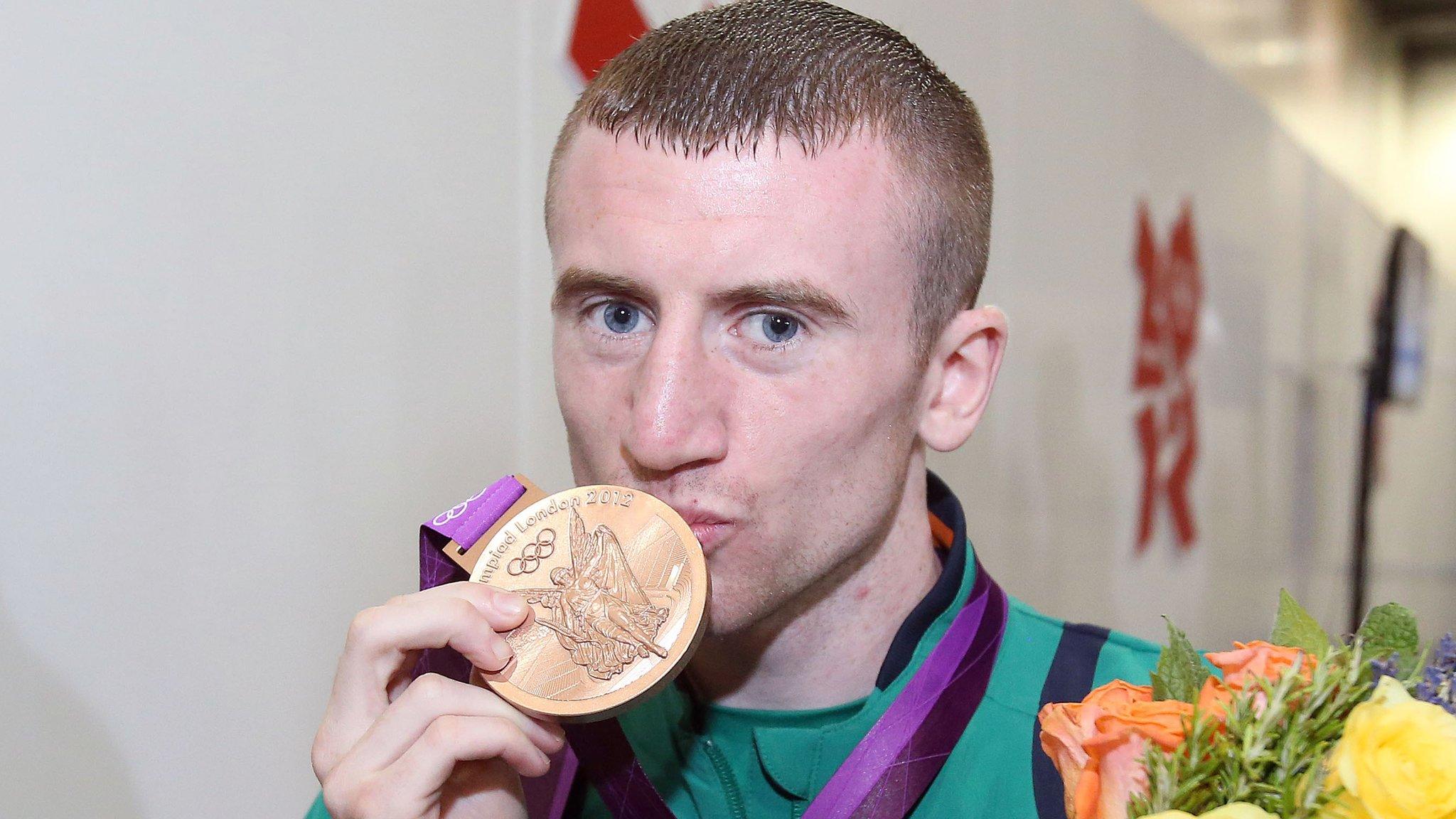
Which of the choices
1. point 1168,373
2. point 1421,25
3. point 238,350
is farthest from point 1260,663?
point 1421,25

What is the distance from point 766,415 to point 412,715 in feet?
1.37

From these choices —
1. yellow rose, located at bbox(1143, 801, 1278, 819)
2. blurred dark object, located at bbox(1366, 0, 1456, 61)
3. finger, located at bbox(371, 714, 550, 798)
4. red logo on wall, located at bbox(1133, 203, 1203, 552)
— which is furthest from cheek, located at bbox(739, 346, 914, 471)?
blurred dark object, located at bbox(1366, 0, 1456, 61)

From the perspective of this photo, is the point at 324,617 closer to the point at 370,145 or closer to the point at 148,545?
the point at 148,545

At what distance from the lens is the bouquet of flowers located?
23.6 inches

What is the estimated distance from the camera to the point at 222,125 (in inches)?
60.3

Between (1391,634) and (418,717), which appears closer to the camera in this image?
(1391,634)

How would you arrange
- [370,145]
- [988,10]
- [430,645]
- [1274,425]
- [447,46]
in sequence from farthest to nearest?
1. [1274,425]
2. [988,10]
3. [447,46]
4. [370,145]
5. [430,645]

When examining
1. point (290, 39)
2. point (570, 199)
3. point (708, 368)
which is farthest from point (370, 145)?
point (708, 368)

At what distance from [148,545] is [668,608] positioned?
0.73 metres

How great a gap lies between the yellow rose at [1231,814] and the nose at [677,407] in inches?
23.5

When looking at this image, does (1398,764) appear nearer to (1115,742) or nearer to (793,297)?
(1115,742)

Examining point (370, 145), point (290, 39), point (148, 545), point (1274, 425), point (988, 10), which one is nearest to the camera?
point (148, 545)

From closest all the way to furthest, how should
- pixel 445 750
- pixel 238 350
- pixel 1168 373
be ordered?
pixel 445 750 < pixel 238 350 < pixel 1168 373

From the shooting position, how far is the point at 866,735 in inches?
49.9
